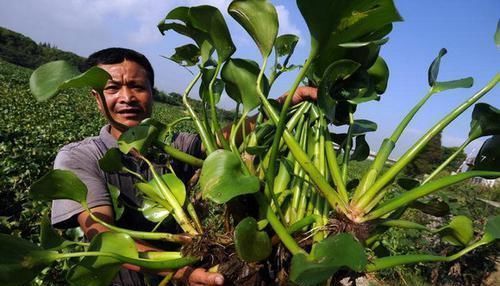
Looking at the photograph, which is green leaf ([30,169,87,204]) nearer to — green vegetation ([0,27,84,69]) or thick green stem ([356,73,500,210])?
thick green stem ([356,73,500,210])

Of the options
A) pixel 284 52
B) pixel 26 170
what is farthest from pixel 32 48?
pixel 284 52

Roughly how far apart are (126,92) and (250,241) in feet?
2.79

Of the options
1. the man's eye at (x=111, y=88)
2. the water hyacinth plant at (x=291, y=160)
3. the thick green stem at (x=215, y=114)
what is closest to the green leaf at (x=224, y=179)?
the water hyacinth plant at (x=291, y=160)

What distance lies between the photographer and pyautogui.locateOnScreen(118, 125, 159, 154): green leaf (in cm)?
95

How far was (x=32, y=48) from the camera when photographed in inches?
1880

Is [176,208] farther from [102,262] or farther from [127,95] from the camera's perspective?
[127,95]

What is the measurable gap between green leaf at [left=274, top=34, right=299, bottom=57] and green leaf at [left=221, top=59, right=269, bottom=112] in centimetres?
19

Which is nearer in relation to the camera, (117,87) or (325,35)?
(325,35)

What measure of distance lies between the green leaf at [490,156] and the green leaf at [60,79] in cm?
88

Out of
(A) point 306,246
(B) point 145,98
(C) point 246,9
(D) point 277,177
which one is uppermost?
(C) point 246,9

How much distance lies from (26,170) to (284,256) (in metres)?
3.43

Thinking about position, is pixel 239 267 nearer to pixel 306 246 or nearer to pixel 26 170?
pixel 306 246

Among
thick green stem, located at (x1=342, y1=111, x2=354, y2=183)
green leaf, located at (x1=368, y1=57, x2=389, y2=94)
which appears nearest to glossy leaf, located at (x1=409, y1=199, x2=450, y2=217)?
thick green stem, located at (x1=342, y1=111, x2=354, y2=183)

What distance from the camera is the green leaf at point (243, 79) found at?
101 cm
